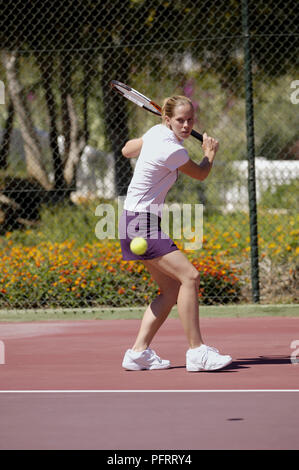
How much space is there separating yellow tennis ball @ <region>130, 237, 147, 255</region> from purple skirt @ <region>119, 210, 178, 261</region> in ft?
0.12

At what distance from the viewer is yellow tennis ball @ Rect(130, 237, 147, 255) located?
6785 mm

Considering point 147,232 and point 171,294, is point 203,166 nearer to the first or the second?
point 147,232

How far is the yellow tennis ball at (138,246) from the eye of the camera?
6.79m

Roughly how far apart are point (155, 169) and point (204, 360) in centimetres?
139

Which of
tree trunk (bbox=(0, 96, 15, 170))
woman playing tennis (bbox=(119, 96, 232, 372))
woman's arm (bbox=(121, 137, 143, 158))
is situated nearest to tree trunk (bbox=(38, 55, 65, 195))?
tree trunk (bbox=(0, 96, 15, 170))

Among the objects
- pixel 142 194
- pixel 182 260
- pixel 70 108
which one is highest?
pixel 70 108

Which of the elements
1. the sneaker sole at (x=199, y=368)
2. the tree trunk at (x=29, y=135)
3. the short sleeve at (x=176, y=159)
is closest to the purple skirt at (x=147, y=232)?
the short sleeve at (x=176, y=159)

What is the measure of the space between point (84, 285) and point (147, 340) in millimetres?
3093

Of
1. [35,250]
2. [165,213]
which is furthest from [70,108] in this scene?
[35,250]

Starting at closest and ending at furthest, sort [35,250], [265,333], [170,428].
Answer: [170,428] → [265,333] → [35,250]

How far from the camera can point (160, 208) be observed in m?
6.99

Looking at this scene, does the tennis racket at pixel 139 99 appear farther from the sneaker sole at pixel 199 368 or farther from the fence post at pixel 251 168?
the fence post at pixel 251 168
